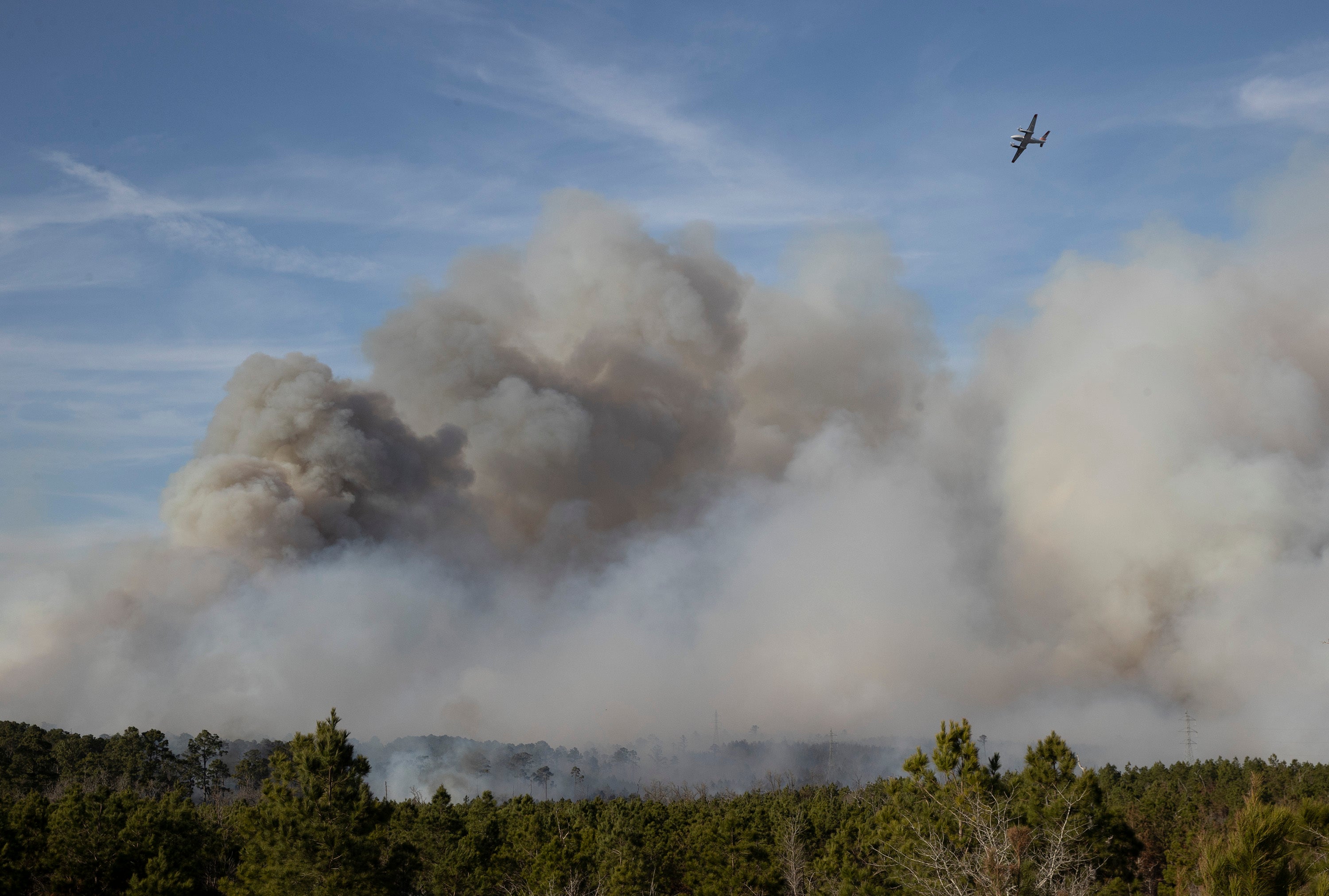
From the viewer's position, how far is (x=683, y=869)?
70.1 metres

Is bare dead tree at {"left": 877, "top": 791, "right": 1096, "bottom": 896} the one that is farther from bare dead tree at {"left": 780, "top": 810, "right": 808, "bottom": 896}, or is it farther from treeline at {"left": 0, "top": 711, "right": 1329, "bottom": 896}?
bare dead tree at {"left": 780, "top": 810, "right": 808, "bottom": 896}

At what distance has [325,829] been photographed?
3747cm

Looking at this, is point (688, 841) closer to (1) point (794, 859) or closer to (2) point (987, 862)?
(1) point (794, 859)

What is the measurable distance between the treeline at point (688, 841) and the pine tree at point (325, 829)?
9 cm

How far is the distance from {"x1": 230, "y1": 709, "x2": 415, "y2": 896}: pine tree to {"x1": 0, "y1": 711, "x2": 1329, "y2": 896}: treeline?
87 millimetres

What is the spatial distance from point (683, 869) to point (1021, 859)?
188ft

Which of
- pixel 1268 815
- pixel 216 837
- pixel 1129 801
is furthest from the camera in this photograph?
pixel 1129 801

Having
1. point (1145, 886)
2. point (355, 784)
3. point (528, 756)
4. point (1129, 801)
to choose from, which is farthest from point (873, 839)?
point (528, 756)

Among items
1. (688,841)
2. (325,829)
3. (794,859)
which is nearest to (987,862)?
(325,829)

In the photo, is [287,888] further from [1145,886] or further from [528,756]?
[528,756]

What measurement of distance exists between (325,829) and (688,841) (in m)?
37.8

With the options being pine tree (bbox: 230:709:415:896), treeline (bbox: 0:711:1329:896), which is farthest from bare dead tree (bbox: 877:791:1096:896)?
pine tree (bbox: 230:709:415:896)

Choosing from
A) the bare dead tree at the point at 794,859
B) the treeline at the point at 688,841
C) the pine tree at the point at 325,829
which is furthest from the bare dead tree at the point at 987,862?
the bare dead tree at the point at 794,859

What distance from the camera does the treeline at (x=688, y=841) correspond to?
1641 centimetres
